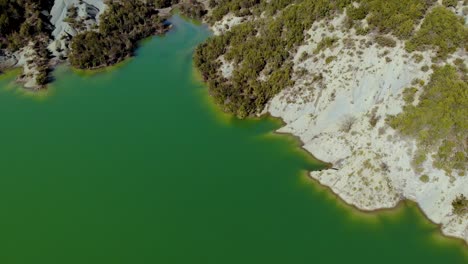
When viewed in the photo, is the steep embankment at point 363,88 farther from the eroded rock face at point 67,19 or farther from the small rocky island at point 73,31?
the eroded rock face at point 67,19

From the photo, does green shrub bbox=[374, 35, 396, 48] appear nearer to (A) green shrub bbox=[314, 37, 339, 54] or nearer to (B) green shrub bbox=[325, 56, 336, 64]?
(B) green shrub bbox=[325, 56, 336, 64]

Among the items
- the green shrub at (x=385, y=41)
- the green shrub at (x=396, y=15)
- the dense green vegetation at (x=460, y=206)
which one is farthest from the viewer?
the green shrub at (x=396, y=15)

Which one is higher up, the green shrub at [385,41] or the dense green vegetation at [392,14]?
the dense green vegetation at [392,14]

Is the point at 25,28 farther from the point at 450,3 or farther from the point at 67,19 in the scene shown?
the point at 450,3

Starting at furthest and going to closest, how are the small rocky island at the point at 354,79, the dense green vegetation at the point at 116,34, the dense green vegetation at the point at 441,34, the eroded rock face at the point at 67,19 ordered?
the eroded rock face at the point at 67,19
the dense green vegetation at the point at 116,34
the dense green vegetation at the point at 441,34
the small rocky island at the point at 354,79

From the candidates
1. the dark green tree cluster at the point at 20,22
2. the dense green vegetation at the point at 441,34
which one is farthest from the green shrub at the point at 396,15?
the dark green tree cluster at the point at 20,22

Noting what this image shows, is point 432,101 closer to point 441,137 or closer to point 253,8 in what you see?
point 441,137

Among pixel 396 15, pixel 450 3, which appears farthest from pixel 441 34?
pixel 396 15

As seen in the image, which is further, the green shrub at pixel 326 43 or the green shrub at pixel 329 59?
the green shrub at pixel 326 43
